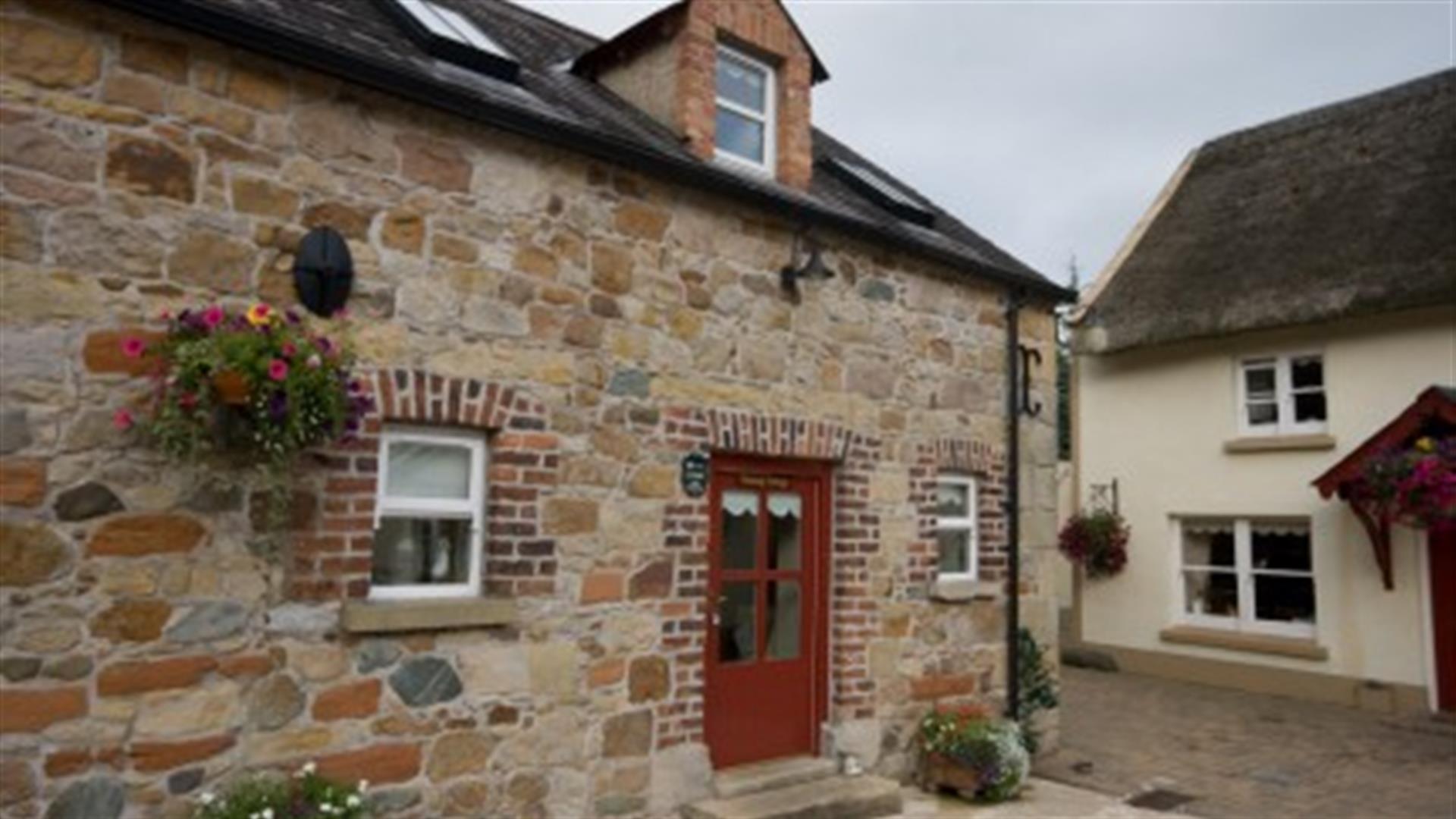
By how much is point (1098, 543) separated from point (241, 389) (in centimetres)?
1198

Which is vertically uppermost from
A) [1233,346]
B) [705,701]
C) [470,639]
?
[1233,346]

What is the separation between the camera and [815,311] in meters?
7.31

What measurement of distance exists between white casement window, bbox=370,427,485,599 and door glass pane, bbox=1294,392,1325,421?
35.2 ft

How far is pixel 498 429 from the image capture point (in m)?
5.52

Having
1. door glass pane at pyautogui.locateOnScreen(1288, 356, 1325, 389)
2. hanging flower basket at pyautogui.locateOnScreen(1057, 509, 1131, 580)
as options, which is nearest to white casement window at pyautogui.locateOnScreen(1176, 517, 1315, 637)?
hanging flower basket at pyautogui.locateOnScreen(1057, 509, 1131, 580)

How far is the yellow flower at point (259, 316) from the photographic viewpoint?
432 cm

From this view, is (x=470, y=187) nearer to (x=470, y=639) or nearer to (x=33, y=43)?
(x=33, y=43)

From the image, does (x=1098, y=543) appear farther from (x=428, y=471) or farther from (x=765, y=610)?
(x=428, y=471)

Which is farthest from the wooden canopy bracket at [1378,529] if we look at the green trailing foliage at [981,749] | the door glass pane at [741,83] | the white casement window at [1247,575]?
the door glass pane at [741,83]

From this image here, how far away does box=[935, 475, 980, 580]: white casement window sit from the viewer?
326 inches

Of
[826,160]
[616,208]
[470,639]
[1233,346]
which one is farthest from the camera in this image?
[1233,346]

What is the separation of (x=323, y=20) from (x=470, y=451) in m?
2.44

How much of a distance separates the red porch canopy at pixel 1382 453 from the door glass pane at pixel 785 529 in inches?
273

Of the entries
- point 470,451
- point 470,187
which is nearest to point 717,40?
point 470,187
